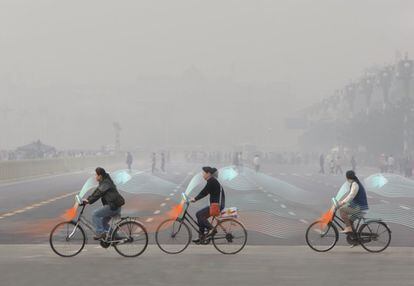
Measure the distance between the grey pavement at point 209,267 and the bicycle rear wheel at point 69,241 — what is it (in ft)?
0.52

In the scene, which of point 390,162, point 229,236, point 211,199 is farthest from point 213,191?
point 390,162

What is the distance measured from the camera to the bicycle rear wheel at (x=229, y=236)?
13305mm

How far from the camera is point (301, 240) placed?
53.9 feet

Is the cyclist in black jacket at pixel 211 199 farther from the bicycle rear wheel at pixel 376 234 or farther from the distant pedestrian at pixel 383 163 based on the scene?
the distant pedestrian at pixel 383 163

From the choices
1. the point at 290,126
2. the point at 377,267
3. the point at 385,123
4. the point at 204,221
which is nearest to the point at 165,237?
the point at 204,221

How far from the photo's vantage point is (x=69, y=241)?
1310 cm

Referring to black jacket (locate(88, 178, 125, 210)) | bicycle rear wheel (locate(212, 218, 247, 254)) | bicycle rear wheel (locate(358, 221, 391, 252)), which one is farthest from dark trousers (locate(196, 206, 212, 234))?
bicycle rear wheel (locate(358, 221, 391, 252))

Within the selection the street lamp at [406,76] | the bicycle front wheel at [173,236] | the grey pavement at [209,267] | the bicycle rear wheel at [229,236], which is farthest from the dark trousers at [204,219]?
the street lamp at [406,76]

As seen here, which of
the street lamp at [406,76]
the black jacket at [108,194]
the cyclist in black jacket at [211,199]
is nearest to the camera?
the black jacket at [108,194]

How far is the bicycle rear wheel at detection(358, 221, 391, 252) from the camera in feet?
44.7

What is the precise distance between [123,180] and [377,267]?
148 feet

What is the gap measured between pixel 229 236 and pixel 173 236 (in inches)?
38.6

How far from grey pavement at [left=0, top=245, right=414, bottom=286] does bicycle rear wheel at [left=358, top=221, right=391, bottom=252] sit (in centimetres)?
21

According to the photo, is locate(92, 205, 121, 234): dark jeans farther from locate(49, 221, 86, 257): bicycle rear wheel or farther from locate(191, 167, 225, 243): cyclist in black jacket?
locate(191, 167, 225, 243): cyclist in black jacket
